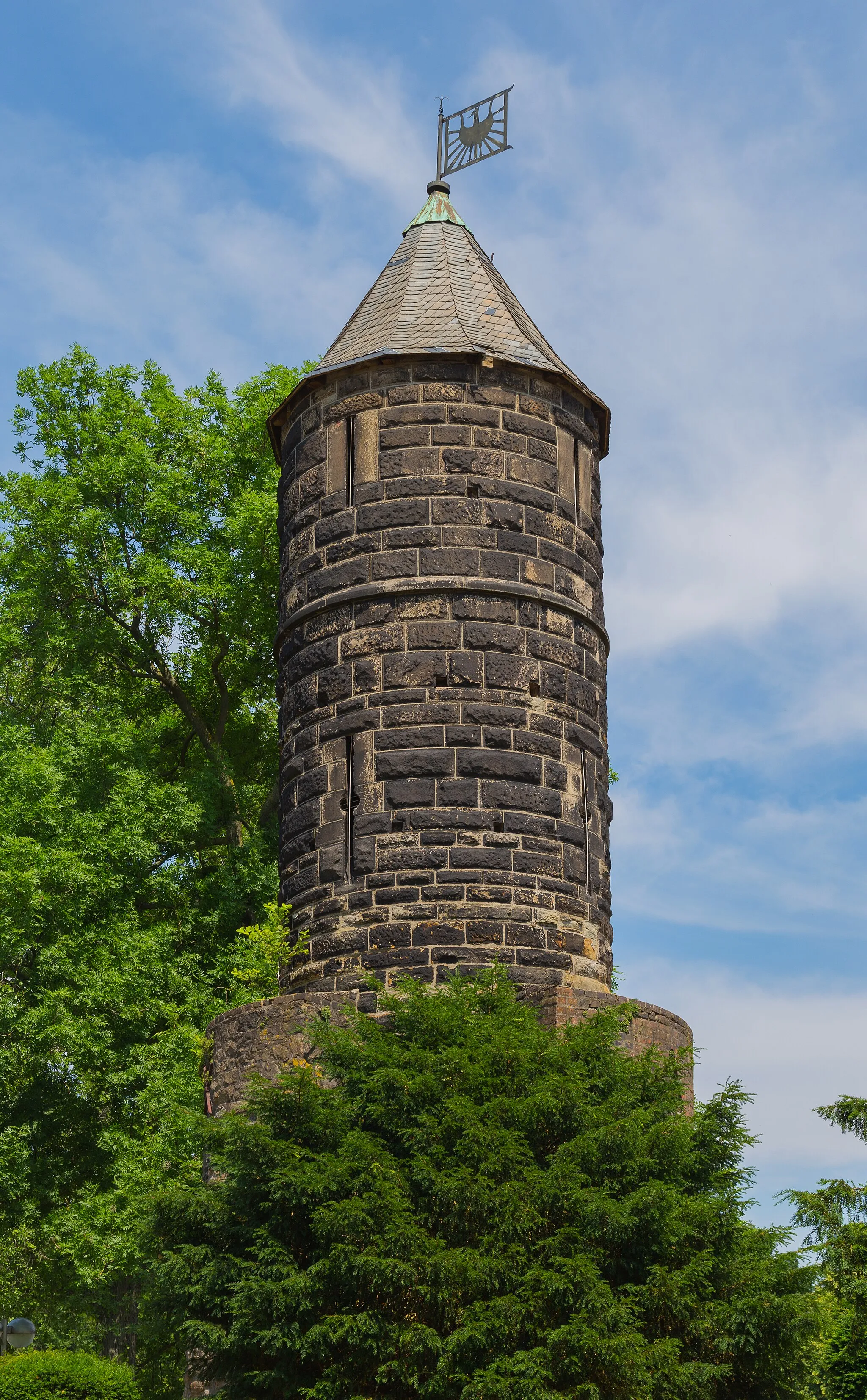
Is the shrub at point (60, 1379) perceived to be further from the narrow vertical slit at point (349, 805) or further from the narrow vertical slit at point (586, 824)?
the narrow vertical slit at point (586, 824)

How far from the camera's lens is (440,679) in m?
12.1

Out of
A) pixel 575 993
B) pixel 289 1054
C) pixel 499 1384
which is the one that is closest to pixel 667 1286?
pixel 499 1384

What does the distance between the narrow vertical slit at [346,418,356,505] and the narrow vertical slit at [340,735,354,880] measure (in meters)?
1.99

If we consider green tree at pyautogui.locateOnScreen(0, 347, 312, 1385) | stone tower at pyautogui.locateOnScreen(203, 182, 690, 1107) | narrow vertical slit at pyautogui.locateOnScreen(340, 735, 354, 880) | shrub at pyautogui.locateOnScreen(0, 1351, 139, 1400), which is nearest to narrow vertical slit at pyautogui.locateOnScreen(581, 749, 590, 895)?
stone tower at pyautogui.locateOnScreen(203, 182, 690, 1107)

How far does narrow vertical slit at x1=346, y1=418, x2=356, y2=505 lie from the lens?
12.8 metres

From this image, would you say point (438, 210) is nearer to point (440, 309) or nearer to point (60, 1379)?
point (440, 309)

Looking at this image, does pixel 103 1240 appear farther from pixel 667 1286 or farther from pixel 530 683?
pixel 667 1286

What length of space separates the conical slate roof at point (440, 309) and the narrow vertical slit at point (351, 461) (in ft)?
1.71

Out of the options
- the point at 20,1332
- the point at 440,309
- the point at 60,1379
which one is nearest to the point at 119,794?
the point at 20,1332

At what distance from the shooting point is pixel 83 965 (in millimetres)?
19578

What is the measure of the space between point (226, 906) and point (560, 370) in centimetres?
1043

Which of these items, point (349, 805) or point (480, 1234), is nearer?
point (480, 1234)

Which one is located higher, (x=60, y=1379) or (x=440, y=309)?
(x=440, y=309)

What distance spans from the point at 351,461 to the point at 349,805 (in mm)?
2837
